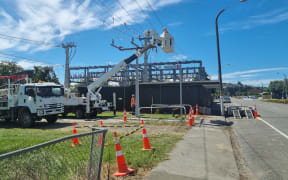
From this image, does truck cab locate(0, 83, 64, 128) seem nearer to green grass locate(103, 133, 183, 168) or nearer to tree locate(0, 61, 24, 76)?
green grass locate(103, 133, 183, 168)

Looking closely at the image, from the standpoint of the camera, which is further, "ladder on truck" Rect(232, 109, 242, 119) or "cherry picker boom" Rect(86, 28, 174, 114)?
Answer: "ladder on truck" Rect(232, 109, 242, 119)

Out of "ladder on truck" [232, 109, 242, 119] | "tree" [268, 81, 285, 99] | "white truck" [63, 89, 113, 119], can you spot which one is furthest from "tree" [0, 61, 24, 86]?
"tree" [268, 81, 285, 99]

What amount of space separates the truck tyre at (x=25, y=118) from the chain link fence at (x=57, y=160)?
10.4m

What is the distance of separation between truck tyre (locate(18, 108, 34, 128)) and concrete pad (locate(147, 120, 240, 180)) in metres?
9.30

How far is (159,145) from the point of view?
277 inches

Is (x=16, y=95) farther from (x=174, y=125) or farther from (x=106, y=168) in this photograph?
(x=106, y=168)

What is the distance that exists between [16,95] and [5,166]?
1232 centimetres

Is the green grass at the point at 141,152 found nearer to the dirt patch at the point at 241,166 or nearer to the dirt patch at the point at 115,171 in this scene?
the dirt patch at the point at 115,171

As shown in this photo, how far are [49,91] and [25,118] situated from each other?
2.05m

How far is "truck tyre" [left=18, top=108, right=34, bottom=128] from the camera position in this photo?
40.5 feet

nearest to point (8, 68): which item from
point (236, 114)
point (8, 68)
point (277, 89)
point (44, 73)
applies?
point (8, 68)

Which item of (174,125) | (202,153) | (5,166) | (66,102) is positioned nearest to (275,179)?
(202,153)

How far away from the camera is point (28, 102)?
1227 centimetres

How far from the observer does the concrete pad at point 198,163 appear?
4.43 metres
